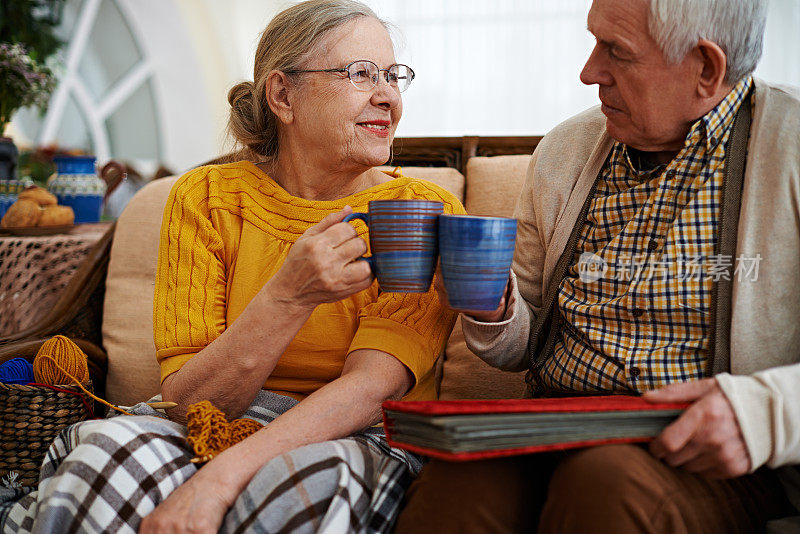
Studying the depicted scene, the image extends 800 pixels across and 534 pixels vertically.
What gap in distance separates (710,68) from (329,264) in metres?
0.64

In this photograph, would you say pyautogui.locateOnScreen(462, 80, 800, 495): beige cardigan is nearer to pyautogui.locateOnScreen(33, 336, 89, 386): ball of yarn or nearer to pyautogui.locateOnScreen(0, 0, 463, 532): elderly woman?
pyautogui.locateOnScreen(0, 0, 463, 532): elderly woman

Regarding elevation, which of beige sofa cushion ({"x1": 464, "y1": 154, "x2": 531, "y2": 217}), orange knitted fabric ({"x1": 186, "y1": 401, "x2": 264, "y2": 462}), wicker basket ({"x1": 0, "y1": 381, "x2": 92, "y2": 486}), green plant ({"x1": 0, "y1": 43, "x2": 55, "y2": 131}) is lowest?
wicker basket ({"x1": 0, "y1": 381, "x2": 92, "y2": 486})

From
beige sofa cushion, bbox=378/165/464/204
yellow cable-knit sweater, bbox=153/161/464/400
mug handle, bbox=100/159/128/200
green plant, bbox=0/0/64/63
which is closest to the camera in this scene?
yellow cable-knit sweater, bbox=153/161/464/400

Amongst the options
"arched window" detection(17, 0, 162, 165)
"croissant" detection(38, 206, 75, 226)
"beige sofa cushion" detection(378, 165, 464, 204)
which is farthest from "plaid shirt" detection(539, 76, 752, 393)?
"arched window" detection(17, 0, 162, 165)

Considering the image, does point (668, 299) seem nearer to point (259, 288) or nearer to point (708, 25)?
point (708, 25)

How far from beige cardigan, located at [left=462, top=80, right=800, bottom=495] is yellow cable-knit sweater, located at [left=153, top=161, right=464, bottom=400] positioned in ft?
0.35

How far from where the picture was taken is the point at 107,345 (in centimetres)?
→ 167

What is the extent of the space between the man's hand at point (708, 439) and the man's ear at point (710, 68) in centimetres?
46

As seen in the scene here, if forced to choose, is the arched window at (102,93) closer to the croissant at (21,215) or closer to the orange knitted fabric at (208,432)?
the croissant at (21,215)

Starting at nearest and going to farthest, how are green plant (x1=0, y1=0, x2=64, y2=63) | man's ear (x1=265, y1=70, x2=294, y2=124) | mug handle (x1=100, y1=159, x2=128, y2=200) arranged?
man's ear (x1=265, y1=70, x2=294, y2=124) < mug handle (x1=100, y1=159, x2=128, y2=200) < green plant (x1=0, y1=0, x2=64, y2=63)

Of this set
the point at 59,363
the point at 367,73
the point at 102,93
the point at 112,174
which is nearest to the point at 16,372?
the point at 59,363

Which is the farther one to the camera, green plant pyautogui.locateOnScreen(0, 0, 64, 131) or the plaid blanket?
green plant pyautogui.locateOnScreen(0, 0, 64, 131)

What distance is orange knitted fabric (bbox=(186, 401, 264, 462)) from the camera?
3.43 ft

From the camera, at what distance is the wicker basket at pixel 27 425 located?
129 cm
